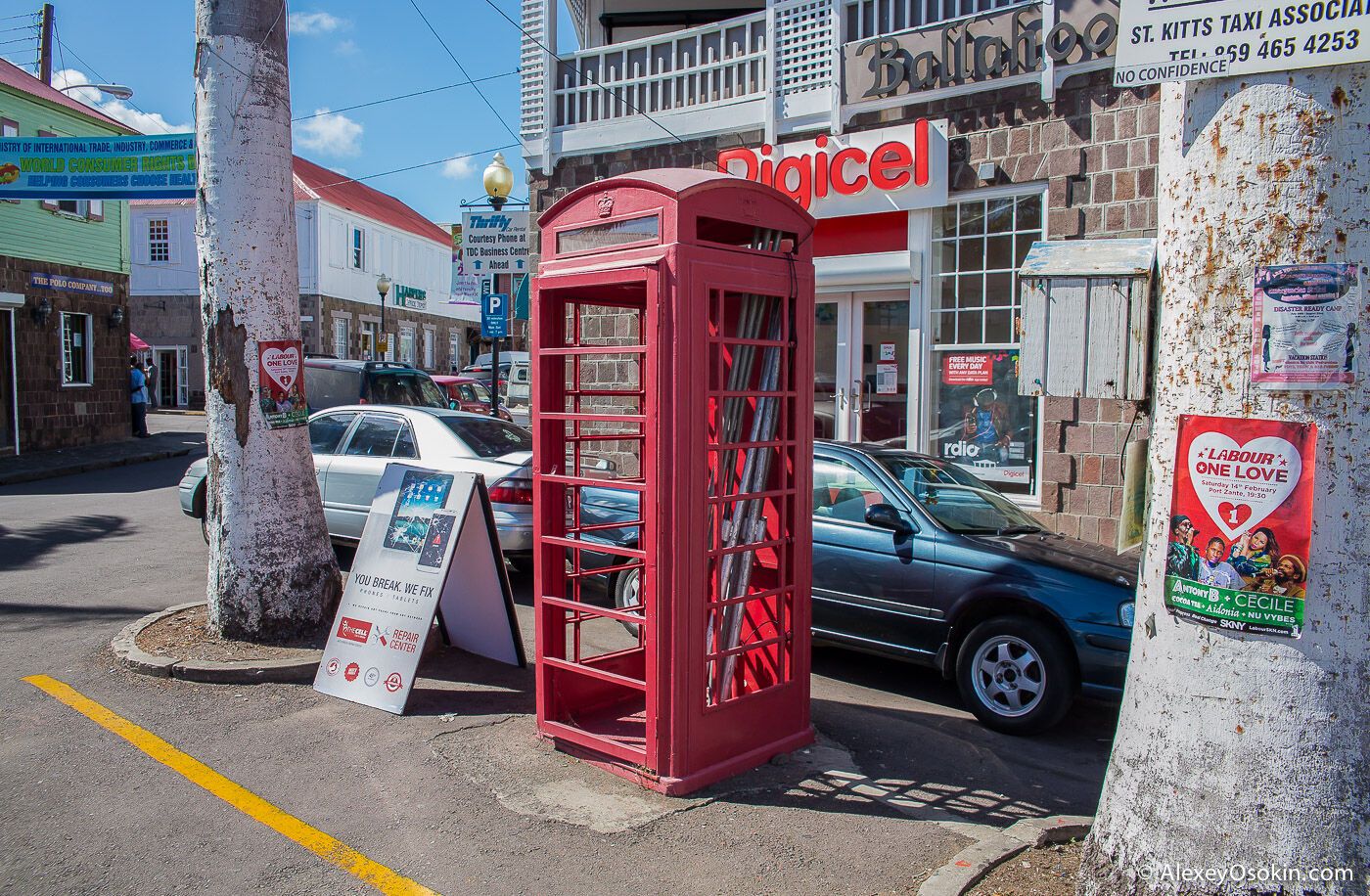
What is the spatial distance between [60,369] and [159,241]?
18.4 meters

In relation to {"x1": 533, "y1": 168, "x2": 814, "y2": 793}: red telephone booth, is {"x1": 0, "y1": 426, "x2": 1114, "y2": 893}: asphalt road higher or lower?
lower

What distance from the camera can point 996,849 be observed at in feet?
13.5

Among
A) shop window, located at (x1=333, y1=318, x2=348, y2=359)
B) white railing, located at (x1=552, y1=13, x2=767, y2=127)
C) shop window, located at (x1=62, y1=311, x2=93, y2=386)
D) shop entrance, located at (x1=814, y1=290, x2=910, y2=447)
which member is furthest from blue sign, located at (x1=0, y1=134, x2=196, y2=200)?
shop window, located at (x1=333, y1=318, x2=348, y2=359)

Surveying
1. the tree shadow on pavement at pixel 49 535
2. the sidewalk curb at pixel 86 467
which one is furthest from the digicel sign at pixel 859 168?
the sidewalk curb at pixel 86 467

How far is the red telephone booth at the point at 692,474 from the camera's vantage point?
4.62 metres

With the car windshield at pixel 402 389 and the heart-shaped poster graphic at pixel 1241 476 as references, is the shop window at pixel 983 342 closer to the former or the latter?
the heart-shaped poster graphic at pixel 1241 476

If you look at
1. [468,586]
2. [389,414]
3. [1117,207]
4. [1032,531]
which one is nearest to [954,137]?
[1117,207]

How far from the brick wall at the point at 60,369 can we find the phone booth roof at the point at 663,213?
19774 millimetres

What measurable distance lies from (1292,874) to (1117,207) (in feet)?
25.6

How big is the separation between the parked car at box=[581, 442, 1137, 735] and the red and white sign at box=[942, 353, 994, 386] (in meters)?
3.40

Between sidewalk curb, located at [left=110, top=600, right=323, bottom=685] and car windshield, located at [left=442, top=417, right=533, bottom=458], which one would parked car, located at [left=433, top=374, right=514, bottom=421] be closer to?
car windshield, located at [left=442, top=417, right=533, bottom=458]

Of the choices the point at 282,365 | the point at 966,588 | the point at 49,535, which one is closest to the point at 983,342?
the point at 966,588

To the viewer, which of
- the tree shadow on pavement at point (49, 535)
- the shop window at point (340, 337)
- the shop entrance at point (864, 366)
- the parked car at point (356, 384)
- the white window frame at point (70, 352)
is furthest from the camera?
the shop window at point (340, 337)

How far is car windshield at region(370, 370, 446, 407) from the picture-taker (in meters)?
15.2
